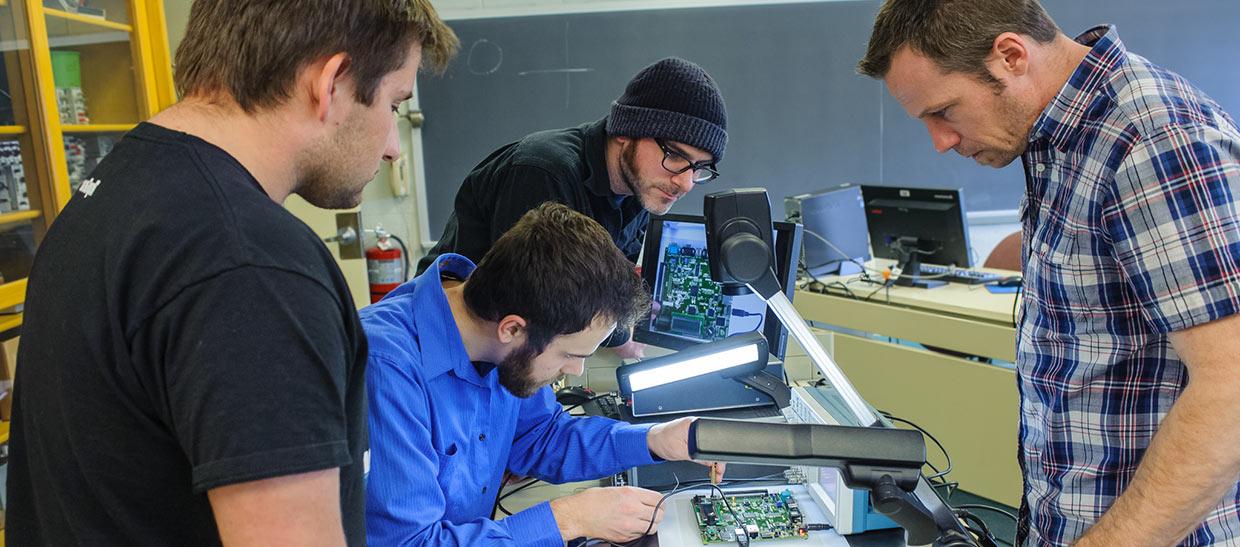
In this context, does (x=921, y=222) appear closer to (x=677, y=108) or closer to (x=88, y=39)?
(x=677, y=108)

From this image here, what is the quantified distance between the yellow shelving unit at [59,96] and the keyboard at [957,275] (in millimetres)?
3109

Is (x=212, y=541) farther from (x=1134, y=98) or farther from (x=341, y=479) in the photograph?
(x=1134, y=98)

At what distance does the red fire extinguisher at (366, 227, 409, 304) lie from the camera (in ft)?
12.8

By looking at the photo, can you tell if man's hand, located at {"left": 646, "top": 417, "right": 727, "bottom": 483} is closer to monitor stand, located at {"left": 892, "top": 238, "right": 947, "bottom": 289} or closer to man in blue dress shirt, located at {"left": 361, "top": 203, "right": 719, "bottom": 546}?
man in blue dress shirt, located at {"left": 361, "top": 203, "right": 719, "bottom": 546}

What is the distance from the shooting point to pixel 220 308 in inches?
21.2

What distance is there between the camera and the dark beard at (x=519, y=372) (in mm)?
1280

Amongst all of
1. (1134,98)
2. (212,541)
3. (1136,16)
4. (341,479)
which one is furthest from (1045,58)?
(1136,16)

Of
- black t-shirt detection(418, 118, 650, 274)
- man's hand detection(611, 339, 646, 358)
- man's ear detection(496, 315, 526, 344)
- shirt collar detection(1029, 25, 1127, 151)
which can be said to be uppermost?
shirt collar detection(1029, 25, 1127, 151)

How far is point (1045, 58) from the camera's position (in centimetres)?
107

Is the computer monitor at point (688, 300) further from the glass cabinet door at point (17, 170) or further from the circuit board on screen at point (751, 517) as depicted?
the glass cabinet door at point (17, 170)

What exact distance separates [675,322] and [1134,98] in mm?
1095

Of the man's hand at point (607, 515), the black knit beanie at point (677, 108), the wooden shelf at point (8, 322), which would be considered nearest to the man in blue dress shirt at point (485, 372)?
the man's hand at point (607, 515)

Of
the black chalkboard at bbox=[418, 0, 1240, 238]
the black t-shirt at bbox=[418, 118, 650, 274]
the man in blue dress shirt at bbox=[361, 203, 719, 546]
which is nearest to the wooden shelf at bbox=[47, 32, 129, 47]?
the black chalkboard at bbox=[418, 0, 1240, 238]

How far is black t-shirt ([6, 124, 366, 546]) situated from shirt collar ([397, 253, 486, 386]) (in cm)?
56
